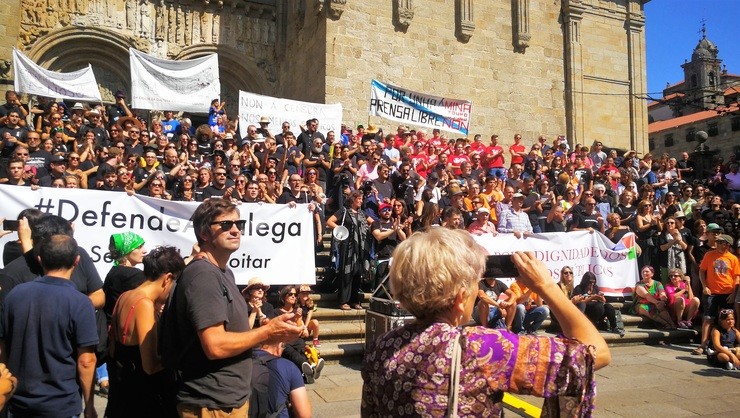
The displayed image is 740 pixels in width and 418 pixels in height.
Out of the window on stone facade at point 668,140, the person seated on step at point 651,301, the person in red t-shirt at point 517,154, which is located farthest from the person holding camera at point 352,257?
the window on stone facade at point 668,140

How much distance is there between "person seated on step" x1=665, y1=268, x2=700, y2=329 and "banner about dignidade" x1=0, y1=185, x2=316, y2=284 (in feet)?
19.4

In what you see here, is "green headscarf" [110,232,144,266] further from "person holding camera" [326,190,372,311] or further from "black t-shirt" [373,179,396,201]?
"black t-shirt" [373,179,396,201]

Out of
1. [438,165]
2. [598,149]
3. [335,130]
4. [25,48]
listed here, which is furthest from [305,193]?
[25,48]

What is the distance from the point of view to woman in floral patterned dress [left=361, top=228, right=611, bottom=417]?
63.9 inches

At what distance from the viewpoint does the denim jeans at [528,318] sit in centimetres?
777

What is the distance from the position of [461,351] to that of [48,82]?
13.5 m

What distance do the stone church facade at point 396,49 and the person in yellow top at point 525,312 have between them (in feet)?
30.9

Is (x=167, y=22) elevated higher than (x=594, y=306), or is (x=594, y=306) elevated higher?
(x=167, y=22)

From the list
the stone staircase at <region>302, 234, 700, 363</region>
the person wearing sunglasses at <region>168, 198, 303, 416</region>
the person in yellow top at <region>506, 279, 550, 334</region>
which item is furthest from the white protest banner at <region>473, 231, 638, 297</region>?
the person wearing sunglasses at <region>168, 198, 303, 416</region>

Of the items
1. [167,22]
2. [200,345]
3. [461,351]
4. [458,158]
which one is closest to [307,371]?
[200,345]

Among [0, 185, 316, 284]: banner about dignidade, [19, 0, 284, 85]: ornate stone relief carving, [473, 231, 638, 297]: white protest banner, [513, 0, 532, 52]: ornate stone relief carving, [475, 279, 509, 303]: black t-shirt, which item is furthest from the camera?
[513, 0, 532, 52]: ornate stone relief carving

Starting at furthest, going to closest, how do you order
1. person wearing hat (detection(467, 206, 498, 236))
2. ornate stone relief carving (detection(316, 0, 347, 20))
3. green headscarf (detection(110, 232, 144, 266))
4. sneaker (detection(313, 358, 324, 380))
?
ornate stone relief carving (detection(316, 0, 347, 20))
person wearing hat (detection(467, 206, 498, 236))
sneaker (detection(313, 358, 324, 380))
green headscarf (detection(110, 232, 144, 266))

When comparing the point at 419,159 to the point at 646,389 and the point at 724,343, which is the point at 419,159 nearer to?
the point at 724,343

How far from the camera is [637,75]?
20453 mm
